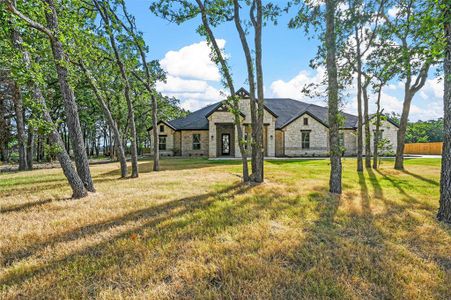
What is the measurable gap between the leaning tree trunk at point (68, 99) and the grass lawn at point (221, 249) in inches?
52.1

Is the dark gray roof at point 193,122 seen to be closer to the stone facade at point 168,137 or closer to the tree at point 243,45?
the stone facade at point 168,137

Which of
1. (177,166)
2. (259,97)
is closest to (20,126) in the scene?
(177,166)

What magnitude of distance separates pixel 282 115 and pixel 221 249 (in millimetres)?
26896

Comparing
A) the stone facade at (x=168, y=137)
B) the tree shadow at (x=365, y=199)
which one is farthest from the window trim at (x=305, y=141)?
the tree shadow at (x=365, y=199)

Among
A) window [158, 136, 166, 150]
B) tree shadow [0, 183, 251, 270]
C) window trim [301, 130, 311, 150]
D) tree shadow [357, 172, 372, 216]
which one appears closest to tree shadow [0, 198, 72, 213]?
tree shadow [0, 183, 251, 270]

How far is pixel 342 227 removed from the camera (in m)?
4.29

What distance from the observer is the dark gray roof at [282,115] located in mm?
26453

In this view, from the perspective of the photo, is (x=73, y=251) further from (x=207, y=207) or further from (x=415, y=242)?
(x=415, y=242)

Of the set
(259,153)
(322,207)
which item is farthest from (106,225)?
(259,153)

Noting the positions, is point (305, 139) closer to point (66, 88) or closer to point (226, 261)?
point (66, 88)

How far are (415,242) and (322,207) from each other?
80.1 inches

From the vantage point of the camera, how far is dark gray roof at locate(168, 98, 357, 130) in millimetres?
26453

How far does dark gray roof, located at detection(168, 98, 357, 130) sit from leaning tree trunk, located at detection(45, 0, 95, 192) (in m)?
18.1

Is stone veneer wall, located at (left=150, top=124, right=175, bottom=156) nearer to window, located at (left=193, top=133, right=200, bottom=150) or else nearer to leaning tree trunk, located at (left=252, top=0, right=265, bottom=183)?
window, located at (left=193, top=133, right=200, bottom=150)
